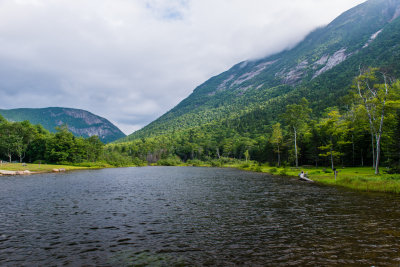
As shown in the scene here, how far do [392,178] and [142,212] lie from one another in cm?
3576

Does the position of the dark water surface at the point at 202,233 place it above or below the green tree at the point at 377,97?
below

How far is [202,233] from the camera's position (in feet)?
49.0

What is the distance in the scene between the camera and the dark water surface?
35.9 ft

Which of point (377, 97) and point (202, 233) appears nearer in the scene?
point (202, 233)

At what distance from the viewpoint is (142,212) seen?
68.6 feet

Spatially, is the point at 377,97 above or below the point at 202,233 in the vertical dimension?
above

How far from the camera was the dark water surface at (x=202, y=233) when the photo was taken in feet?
35.9

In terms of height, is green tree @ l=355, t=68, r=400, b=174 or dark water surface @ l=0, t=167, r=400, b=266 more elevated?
green tree @ l=355, t=68, r=400, b=174

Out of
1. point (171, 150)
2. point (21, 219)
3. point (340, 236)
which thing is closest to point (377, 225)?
point (340, 236)

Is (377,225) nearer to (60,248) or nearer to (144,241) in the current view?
(144,241)

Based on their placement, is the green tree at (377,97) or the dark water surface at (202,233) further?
the green tree at (377,97)

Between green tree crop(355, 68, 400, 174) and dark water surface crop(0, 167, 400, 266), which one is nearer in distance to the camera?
dark water surface crop(0, 167, 400, 266)

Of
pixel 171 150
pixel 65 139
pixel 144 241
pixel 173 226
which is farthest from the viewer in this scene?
pixel 171 150

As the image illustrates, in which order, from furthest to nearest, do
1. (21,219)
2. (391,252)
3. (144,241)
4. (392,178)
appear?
(392,178), (21,219), (144,241), (391,252)
